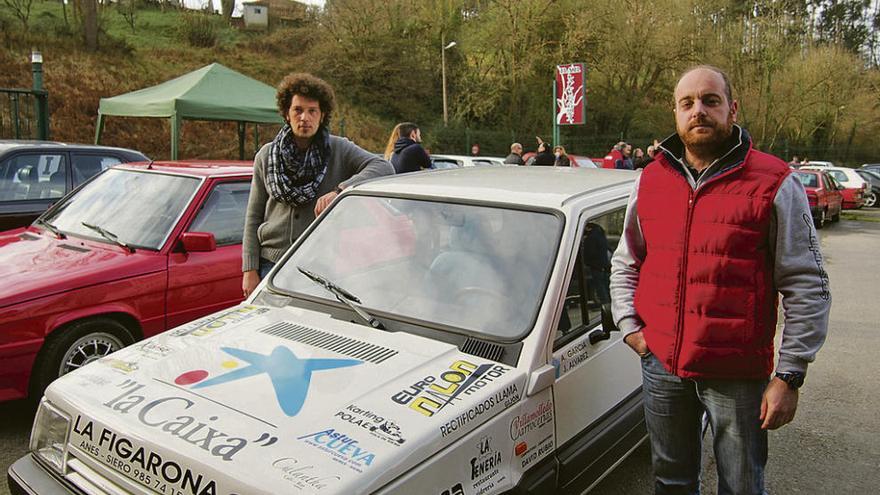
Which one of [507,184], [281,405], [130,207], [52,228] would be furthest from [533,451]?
[52,228]

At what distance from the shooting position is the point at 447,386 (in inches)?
83.7

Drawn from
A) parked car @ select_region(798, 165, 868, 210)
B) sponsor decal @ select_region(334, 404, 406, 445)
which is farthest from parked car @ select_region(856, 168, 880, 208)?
sponsor decal @ select_region(334, 404, 406, 445)

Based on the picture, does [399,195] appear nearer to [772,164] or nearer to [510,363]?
[510,363]

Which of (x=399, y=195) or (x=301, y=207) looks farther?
(x=301, y=207)

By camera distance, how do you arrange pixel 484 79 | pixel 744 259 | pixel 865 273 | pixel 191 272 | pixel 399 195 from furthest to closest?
pixel 484 79
pixel 865 273
pixel 191 272
pixel 399 195
pixel 744 259

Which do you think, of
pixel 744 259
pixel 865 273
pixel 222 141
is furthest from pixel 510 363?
pixel 222 141

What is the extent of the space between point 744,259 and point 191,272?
11.9 ft

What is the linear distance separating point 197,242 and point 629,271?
2.98m

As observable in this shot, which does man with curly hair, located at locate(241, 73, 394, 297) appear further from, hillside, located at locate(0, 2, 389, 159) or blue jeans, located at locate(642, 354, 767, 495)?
hillside, located at locate(0, 2, 389, 159)

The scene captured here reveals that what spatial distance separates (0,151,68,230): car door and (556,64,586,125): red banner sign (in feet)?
43.4

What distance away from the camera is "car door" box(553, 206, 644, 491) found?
8.29 feet

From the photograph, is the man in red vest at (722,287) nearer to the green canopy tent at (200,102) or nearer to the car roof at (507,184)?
the car roof at (507,184)

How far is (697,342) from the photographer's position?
82.7 inches

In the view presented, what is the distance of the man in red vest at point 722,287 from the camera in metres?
2.00
